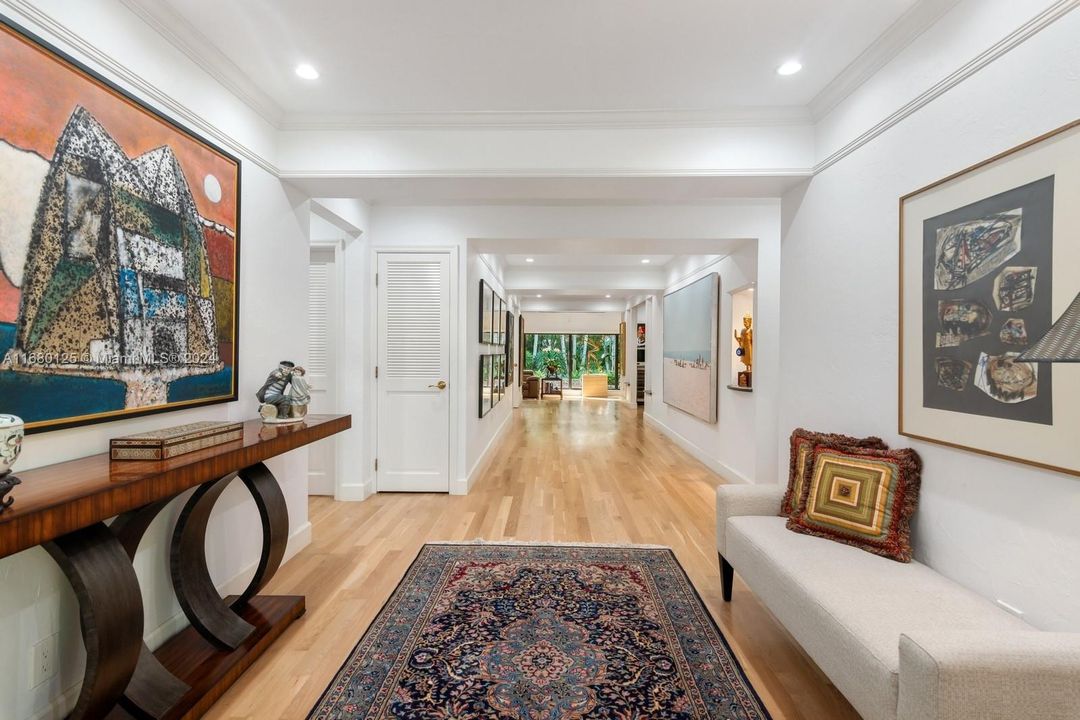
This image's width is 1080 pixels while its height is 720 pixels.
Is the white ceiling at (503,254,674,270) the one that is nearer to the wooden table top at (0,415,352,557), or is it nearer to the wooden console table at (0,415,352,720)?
the wooden console table at (0,415,352,720)

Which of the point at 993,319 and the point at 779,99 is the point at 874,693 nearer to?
the point at 993,319

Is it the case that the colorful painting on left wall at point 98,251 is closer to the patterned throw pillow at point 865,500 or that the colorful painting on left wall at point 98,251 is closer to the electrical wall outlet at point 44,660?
the electrical wall outlet at point 44,660

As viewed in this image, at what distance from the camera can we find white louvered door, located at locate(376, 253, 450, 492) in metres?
4.24

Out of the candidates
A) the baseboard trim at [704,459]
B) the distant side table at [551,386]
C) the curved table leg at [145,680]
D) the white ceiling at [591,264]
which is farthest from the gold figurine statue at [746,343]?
the distant side table at [551,386]

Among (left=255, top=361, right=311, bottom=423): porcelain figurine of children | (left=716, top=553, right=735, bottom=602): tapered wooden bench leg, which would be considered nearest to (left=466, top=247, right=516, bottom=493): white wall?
(left=255, top=361, right=311, bottom=423): porcelain figurine of children

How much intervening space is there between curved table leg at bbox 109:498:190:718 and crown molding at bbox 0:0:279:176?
1533 mm

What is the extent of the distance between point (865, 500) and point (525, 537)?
2044mm

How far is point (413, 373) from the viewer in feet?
14.1

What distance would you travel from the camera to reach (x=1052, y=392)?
1417 mm

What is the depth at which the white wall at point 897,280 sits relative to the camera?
1.45 metres

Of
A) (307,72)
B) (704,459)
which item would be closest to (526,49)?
(307,72)

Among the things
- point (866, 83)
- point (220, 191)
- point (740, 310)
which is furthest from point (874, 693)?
point (740, 310)

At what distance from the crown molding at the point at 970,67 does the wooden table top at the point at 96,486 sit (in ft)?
9.70

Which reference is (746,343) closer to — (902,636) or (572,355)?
(902,636)
